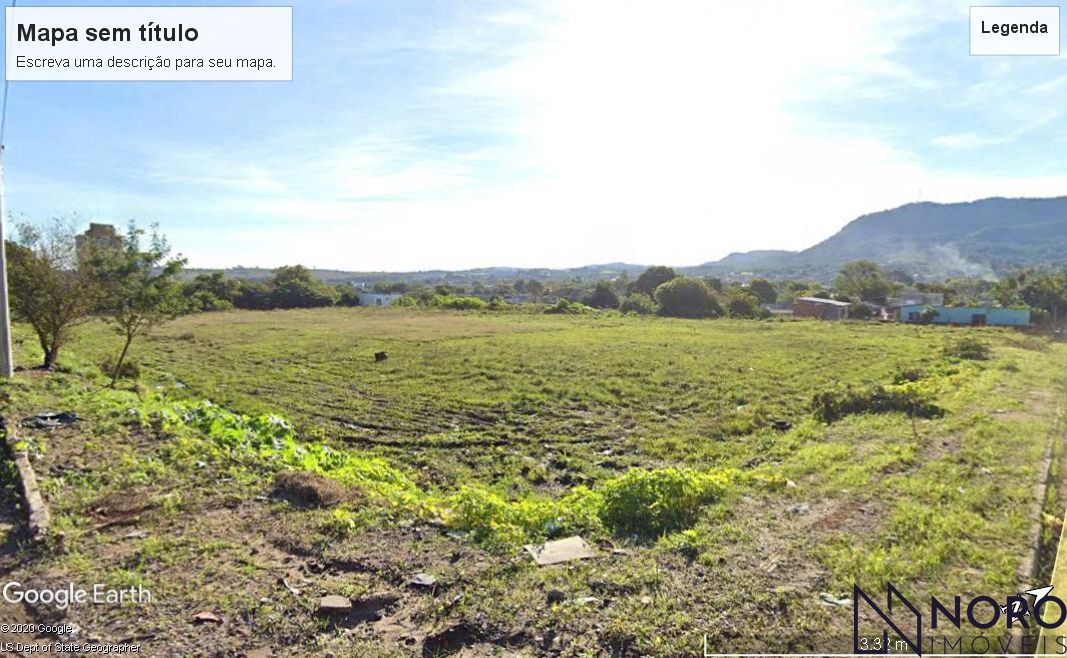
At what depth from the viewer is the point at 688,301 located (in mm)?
53094

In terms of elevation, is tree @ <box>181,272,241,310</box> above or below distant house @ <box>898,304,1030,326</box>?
above

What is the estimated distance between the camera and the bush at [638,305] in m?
55.9

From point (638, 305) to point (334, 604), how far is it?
55.5 meters

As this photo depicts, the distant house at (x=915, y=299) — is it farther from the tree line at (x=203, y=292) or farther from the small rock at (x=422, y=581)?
the small rock at (x=422, y=581)

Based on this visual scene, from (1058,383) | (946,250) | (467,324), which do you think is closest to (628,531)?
(1058,383)

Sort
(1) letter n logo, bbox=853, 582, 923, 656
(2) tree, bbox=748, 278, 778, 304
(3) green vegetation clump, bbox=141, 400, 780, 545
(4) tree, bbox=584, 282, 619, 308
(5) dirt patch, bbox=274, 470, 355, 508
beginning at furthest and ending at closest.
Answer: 1. (2) tree, bbox=748, 278, 778, 304
2. (4) tree, bbox=584, 282, 619, 308
3. (5) dirt patch, bbox=274, 470, 355, 508
4. (3) green vegetation clump, bbox=141, 400, 780, 545
5. (1) letter n logo, bbox=853, 582, 923, 656

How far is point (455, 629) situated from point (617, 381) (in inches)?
493

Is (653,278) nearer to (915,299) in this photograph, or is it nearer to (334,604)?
(915,299)

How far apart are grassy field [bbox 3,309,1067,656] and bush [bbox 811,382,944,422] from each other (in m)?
0.35

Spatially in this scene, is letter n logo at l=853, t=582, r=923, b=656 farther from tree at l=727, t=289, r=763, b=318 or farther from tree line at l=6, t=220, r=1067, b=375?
tree at l=727, t=289, r=763, b=318

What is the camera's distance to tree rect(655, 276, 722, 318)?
172 feet

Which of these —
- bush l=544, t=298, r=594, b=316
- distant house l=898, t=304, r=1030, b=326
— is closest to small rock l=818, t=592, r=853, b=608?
distant house l=898, t=304, r=1030, b=326

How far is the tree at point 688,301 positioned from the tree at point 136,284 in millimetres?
44942

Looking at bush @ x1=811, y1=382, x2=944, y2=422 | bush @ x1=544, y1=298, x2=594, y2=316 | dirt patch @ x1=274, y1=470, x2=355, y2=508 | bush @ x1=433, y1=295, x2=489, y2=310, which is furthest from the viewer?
bush @ x1=433, y1=295, x2=489, y2=310
